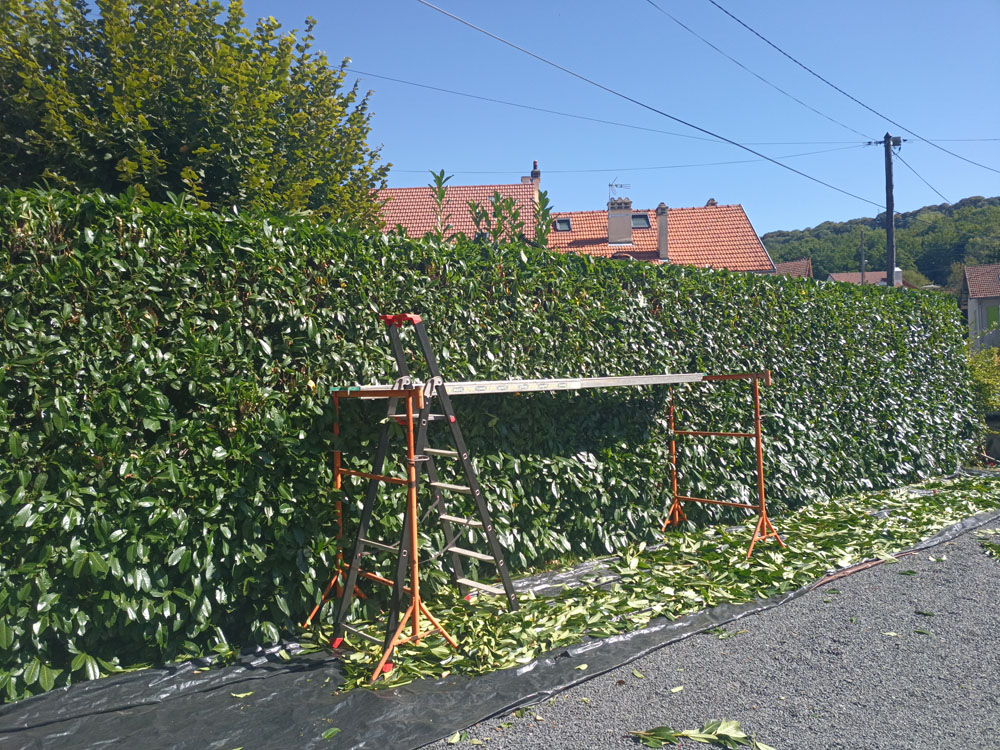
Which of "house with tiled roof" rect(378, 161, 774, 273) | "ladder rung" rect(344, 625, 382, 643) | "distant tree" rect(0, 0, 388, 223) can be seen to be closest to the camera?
"ladder rung" rect(344, 625, 382, 643)

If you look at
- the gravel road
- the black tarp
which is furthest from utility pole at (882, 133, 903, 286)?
the black tarp

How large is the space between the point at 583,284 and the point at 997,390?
26.5 ft

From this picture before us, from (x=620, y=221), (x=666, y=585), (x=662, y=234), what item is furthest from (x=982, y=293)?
(x=666, y=585)

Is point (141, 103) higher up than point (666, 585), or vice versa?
point (141, 103)

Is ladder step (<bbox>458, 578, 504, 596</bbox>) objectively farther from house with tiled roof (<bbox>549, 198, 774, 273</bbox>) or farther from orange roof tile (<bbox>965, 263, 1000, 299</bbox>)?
orange roof tile (<bbox>965, 263, 1000, 299</bbox>)

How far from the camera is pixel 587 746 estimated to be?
2.95 meters

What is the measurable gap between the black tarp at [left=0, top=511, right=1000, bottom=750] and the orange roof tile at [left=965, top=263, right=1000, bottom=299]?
59.5m

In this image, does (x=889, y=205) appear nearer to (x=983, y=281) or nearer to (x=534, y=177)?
(x=534, y=177)

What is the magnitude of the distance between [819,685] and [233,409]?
313 cm

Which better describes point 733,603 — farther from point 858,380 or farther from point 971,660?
point 858,380

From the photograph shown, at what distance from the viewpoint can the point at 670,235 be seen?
27.4 metres

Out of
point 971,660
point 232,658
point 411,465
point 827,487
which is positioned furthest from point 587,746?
point 827,487

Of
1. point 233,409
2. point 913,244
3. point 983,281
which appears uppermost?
point 913,244

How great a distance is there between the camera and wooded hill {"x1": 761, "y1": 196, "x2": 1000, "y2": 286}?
63375 millimetres
